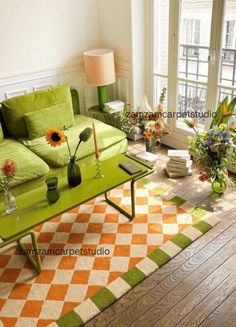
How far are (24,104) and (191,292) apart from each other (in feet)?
7.50

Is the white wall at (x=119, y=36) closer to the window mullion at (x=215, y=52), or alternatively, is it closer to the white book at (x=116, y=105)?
the white book at (x=116, y=105)

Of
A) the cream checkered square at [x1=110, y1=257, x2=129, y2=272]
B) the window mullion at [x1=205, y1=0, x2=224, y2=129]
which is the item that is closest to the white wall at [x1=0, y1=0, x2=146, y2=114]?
the window mullion at [x1=205, y1=0, x2=224, y2=129]

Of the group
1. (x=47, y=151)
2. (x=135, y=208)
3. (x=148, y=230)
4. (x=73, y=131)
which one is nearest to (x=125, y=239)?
(x=148, y=230)

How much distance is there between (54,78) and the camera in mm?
3688

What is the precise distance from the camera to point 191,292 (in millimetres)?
1998

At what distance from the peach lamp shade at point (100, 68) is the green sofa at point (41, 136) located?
12.7 inches

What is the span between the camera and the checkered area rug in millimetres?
Result: 1946

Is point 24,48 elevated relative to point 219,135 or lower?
elevated

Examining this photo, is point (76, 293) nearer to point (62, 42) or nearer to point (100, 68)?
point (100, 68)

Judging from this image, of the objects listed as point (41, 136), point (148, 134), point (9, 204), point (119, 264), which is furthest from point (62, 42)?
point (119, 264)

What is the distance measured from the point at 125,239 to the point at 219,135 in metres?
1.17

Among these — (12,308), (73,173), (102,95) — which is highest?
(102,95)

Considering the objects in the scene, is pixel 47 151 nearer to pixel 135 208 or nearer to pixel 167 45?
pixel 135 208

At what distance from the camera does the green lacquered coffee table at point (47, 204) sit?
1.98m
